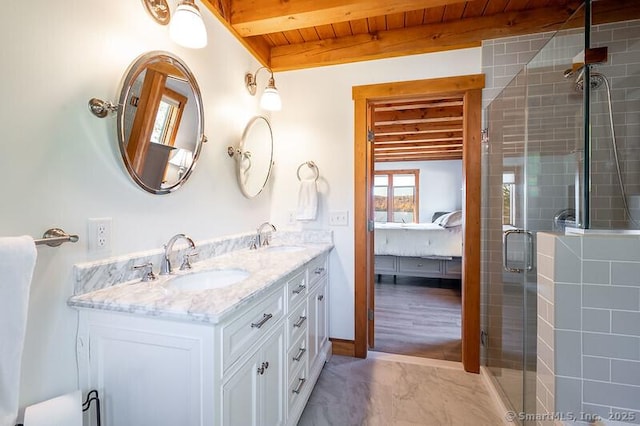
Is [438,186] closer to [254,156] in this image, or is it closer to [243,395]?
[254,156]

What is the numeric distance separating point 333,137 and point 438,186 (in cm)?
548

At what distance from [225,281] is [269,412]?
1.97ft

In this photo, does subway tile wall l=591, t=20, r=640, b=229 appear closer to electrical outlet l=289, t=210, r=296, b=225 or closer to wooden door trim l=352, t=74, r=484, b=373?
wooden door trim l=352, t=74, r=484, b=373

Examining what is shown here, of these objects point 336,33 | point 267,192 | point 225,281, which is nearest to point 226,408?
point 225,281

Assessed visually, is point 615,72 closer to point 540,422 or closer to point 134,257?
point 540,422

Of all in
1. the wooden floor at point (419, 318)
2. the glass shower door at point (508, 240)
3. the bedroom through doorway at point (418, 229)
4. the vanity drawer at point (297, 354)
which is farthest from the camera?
the bedroom through doorway at point (418, 229)

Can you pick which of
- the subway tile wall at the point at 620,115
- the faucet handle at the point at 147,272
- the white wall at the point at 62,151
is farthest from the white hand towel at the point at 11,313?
the subway tile wall at the point at 620,115

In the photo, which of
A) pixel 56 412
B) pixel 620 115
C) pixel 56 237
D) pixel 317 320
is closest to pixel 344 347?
pixel 317 320

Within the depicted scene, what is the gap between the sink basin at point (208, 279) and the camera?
1262mm

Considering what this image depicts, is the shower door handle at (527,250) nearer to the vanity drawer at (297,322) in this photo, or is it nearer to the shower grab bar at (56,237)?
the vanity drawer at (297,322)

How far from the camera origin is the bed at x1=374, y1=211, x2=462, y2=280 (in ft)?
12.8

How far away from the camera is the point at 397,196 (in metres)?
7.24

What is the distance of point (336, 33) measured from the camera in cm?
216

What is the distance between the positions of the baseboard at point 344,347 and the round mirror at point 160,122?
166 centimetres
